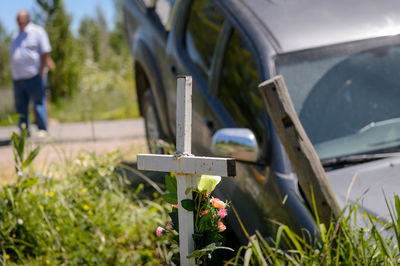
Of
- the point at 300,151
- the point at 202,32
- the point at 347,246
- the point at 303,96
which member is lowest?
the point at 347,246

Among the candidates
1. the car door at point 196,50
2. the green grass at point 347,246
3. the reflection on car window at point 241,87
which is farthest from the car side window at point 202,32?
the green grass at point 347,246

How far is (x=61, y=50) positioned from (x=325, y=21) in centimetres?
1710

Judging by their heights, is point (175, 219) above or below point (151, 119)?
below

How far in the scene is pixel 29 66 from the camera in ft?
25.7

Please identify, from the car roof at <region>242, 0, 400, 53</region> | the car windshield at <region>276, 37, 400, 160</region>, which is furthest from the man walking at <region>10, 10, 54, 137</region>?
the car windshield at <region>276, 37, 400, 160</region>

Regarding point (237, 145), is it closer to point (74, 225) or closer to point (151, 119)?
point (74, 225)

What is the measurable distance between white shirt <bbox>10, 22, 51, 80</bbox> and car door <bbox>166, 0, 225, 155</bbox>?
4.08m

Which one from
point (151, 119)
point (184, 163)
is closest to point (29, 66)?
point (151, 119)

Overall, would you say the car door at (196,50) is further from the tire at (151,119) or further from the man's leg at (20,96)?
the man's leg at (20,96)

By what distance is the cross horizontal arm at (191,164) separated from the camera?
156 centimetres

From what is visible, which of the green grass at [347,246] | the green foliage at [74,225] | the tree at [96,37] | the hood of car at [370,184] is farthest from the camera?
the tree at [96,37]

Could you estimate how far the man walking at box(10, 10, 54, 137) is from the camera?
7.81m

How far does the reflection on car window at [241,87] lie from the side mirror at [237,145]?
12.2 inches

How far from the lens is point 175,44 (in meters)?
4.27
